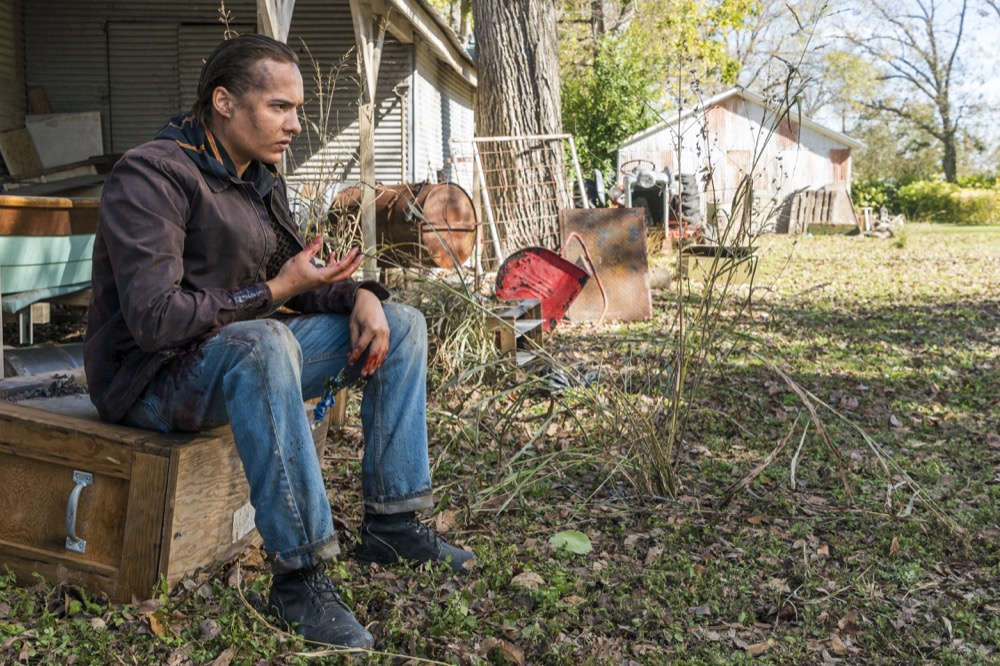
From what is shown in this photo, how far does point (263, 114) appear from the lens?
2744 millimetres

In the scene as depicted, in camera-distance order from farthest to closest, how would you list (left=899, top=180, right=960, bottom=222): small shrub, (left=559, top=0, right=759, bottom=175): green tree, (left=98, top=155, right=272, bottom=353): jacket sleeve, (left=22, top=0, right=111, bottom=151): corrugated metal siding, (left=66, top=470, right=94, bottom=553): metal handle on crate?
(left=899, top=180, right=960, bottom=222): small shrub, (left=559, top=0, right=759, bottom=175): green tree, (left=22, top=0, right=111, bottom=151): corrugated metal siding, (left=66, top=470, right=94, bottom=553): metal handle on crate, (left=98, top=155, right=272, bottom=353): jacket sleeve

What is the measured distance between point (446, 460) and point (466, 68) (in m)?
12.6

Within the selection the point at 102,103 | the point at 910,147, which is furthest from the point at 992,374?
the point at 910,147

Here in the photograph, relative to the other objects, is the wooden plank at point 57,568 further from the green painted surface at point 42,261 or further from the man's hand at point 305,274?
the green painted surface at point 42,261

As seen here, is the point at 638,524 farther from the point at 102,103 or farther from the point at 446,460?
the point at 102,103

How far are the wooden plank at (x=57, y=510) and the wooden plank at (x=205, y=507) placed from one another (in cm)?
15

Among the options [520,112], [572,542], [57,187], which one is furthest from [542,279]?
[57,187]

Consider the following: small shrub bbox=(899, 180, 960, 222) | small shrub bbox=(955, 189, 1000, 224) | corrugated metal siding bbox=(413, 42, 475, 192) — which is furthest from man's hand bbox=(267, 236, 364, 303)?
small shrub bbox=(899, 180, 960, 222)

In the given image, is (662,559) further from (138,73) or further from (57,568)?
(138,73)

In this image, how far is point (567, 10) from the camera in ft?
103

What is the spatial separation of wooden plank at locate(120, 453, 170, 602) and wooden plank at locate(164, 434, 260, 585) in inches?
1.0

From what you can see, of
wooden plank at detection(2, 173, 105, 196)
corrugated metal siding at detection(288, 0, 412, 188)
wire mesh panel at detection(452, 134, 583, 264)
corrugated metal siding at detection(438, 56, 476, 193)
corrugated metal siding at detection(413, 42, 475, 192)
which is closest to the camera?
wooden plank at detection(2, 173, 105, 196)

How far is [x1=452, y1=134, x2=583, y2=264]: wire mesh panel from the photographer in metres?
9.56

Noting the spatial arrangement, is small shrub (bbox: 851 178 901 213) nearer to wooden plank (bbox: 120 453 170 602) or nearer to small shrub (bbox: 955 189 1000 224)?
small shrub (bbox: 955 189 1000 224)
